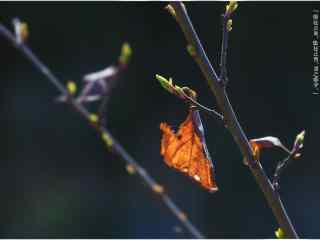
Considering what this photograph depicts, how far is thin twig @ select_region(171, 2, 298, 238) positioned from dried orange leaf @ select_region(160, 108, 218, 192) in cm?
7

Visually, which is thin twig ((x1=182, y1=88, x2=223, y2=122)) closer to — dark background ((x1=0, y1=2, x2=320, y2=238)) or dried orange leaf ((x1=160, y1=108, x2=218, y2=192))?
dried orange leaf ((x1=160, y1=108, x2=218, y2=192))

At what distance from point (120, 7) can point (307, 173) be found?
1172 mm

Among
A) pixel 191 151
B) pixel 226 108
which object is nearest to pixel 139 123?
pixel 191 151

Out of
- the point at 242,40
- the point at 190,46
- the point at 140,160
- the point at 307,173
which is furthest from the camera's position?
the point at 140,160

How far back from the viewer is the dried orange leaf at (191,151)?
62 cm

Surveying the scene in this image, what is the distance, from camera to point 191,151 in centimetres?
65

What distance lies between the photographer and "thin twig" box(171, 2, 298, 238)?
21.4 inches

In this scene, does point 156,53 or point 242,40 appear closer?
point 242,40

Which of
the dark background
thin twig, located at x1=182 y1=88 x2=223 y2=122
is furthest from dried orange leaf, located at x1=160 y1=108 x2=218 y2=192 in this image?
the dark background

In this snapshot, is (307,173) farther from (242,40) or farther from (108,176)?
(108,176)

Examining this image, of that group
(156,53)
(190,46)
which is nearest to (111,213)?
(156,53)

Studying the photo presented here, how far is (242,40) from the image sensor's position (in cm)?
263

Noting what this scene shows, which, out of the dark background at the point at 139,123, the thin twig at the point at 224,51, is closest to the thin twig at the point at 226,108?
the thin twig at the point at 224,51

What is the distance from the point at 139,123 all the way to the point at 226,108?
8.31 ft
